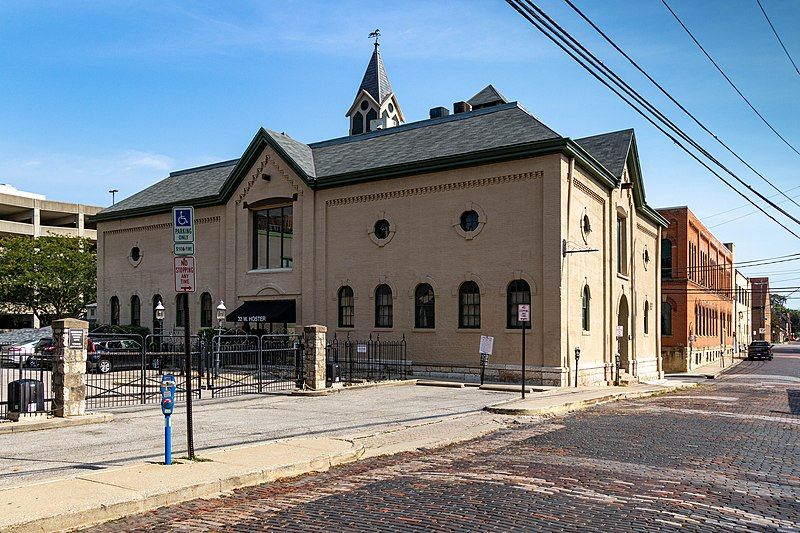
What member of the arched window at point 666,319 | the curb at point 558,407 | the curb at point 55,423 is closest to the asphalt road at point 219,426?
the curb at point 55,423

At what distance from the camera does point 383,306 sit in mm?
32438

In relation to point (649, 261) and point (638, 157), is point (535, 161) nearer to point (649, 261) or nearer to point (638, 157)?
point (638, 157)

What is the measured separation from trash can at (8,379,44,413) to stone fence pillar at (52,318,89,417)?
0.41m

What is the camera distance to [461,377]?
29.6 metres

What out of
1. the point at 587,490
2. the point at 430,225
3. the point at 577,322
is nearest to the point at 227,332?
the point at 430,225

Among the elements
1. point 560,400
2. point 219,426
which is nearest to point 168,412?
point 219,426

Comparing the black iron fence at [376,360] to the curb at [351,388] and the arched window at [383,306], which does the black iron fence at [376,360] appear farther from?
the curb at [351,388]

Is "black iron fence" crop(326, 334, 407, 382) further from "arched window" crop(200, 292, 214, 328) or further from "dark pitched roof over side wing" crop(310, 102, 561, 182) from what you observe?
"arched window" crop(200, 292, 214, 328)

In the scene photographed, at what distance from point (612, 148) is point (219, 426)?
25.7 metres

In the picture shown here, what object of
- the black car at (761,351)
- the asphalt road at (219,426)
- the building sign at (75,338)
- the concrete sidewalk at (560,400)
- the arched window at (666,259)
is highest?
the arched window at (666,259)

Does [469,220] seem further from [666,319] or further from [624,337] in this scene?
[666,319]

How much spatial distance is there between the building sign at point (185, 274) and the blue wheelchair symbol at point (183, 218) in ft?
1.67

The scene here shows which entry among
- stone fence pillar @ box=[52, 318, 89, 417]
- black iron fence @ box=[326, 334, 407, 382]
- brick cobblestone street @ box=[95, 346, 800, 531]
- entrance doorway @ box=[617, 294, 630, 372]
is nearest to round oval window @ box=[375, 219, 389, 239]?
black iron fence @ box=[326, 334, 407, 382]

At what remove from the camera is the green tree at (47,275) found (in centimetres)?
5888
